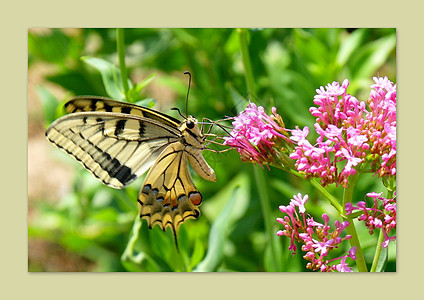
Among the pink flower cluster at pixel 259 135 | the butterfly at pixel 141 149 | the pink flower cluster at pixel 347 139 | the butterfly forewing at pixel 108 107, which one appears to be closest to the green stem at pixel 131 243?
the butterfly at pixel 141 149

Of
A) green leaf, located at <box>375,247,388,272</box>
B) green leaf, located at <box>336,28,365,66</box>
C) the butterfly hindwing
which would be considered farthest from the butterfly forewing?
green leaf, located at <box>336,28,365,66</box>

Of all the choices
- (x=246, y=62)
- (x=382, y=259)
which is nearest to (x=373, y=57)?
(x=246, y=62)

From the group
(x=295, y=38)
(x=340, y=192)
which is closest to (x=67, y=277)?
(x=340, y=192)

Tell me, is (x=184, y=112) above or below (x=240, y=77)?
below

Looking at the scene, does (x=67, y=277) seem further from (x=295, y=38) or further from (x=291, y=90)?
(x=295, y=38)

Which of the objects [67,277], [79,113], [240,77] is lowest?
[67,277]

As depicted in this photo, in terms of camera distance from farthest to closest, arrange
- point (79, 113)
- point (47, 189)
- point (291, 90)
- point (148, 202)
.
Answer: point (47, 189), point (291, 90), point (148, 202), point (79, 113)
